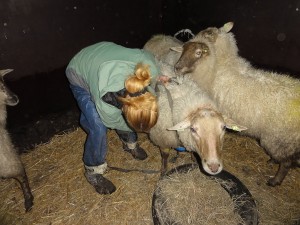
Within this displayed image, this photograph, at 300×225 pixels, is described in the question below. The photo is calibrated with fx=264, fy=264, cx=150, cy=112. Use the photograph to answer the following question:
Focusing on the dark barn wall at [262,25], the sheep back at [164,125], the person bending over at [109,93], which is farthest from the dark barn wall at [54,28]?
the sheep back at [164,125]

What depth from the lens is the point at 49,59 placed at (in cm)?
398

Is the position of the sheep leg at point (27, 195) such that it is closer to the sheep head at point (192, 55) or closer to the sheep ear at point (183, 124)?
the sheep ear at point (183, 124)

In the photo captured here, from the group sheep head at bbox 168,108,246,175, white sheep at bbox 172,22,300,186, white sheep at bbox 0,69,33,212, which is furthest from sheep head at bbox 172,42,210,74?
white sheep at bbox 0,69,33,212

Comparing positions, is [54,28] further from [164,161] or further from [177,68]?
[164,161]

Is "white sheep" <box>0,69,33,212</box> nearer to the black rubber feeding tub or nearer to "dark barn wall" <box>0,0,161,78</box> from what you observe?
"dark barn wall" <box>0,0,161,78</box>

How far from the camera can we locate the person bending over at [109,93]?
7.77ft

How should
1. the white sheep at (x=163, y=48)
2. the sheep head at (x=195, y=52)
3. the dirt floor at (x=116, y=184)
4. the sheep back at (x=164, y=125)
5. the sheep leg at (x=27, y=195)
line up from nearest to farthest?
the sheep back at (x=164, y=125) < the dirt floor at (x=116, y=184) < the sheep leg at (x=27, y=195) < the sheep head at (x=195, y=52) < the white sheep at (x=163, y=48)

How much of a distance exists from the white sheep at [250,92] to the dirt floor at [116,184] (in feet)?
1.04

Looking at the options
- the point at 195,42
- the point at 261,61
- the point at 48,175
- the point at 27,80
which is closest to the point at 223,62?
the point at 195,42

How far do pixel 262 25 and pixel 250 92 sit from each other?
1290 millimetres

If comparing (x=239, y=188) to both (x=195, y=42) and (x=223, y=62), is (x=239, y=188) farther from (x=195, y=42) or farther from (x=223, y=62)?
(x=195, y=42)

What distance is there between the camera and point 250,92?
3297mm

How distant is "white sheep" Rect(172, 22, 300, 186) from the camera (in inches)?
120

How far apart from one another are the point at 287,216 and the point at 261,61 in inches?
89.7
